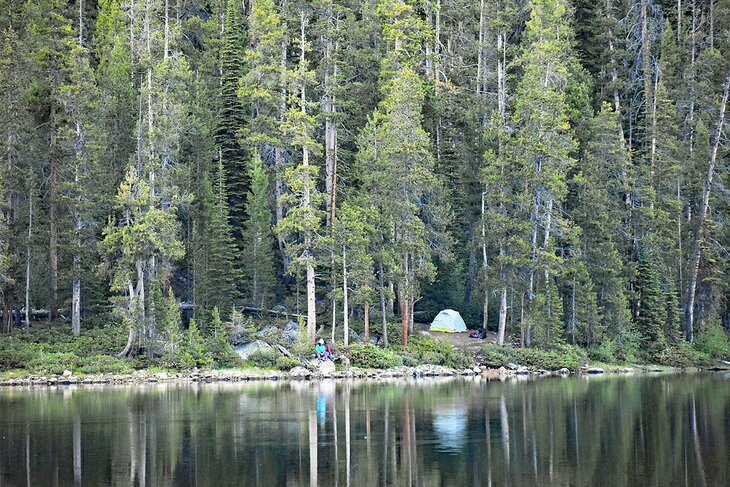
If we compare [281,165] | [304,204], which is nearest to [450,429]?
[304,204]

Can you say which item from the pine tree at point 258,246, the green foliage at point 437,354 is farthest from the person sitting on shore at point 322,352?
the pine tree at point 258,246

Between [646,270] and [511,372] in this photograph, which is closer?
[511,372]

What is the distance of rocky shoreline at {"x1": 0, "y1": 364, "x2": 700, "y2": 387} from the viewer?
47.8m

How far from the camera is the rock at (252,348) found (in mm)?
52750

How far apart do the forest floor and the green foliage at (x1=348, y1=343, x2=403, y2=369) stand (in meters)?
4.75

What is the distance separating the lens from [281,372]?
51562 mm

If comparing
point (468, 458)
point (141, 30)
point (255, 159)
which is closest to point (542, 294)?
point (255, 159)

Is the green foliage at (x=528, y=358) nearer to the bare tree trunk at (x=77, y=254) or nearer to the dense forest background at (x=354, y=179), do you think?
the dense forest background at (x=354, y=179)

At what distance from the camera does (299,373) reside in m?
51.3

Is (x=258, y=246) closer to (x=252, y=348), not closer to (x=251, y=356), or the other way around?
(x=252, y=348)

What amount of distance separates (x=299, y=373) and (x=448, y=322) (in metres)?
12.7

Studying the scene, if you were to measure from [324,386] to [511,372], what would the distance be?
13.0m

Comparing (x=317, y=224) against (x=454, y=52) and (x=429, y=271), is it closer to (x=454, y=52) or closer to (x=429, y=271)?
(x=429, y=271)

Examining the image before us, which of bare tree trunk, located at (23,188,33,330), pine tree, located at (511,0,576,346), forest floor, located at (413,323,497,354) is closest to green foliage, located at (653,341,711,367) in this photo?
pine tree, located at (511,0,576,346)
